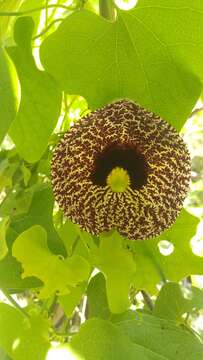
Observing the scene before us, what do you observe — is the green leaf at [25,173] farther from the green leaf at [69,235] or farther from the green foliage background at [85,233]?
the green leaf at [69,235]

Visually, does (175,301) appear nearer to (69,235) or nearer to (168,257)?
(168,257)

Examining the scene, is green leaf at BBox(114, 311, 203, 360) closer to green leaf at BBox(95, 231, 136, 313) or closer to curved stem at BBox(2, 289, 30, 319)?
green leaf at BBox(95, 231, 136, 313)

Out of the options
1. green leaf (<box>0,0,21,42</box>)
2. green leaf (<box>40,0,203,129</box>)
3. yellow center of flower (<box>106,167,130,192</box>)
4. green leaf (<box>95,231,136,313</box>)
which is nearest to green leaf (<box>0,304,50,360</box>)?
green leaf (<box>95,231,136,313</box>)

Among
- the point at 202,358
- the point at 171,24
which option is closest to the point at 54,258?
the point at 202,358

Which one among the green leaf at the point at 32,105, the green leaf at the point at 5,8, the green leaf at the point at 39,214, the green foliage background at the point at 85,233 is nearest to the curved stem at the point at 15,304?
the green foliage background at the point at 85,233

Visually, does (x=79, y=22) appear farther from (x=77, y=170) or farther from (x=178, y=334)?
(x=178, y=334)

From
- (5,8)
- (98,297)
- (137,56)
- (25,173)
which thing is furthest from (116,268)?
(5,8)
